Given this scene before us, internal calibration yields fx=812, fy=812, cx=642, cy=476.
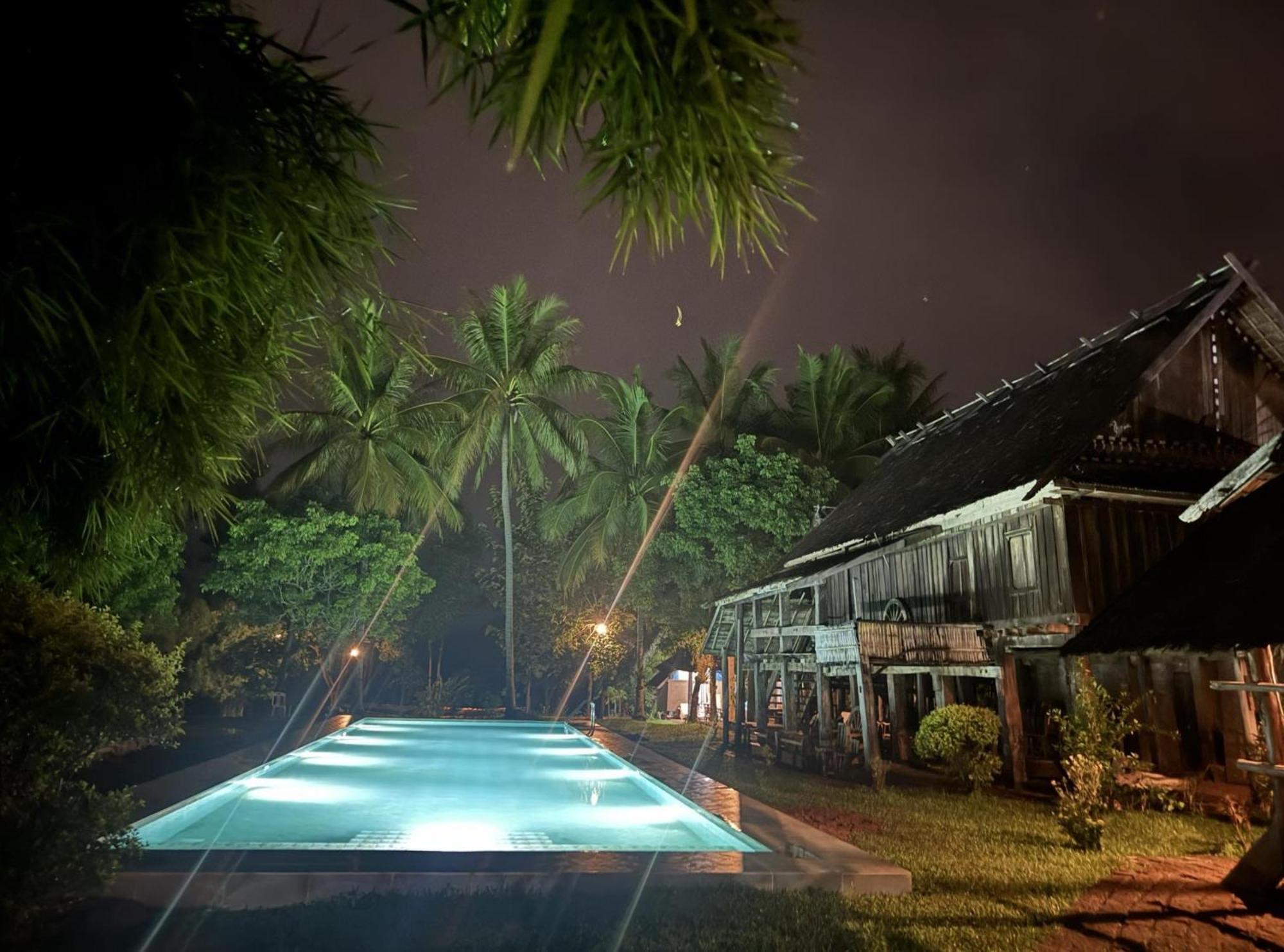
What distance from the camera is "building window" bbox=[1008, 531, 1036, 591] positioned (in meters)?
12.0

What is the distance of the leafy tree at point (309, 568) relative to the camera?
20.8m

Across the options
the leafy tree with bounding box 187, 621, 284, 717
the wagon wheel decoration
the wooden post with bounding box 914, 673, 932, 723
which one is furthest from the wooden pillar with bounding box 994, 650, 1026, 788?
the leafy tree with bounding box 187, 621, 284, 717

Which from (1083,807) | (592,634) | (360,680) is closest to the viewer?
(1083,807)

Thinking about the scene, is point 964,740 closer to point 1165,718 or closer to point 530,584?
point 1165,718

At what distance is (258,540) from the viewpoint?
2075 cm

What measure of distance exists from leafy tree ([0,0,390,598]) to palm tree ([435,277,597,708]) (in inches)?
907

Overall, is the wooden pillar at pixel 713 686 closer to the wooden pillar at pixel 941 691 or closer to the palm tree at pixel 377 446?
the palm tree at pixel 377 446

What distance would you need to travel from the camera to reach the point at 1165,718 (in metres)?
11.4

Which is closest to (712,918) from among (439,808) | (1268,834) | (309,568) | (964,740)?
(1268,834)

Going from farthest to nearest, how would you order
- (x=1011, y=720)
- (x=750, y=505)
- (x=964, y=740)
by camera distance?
(x=750, y=505)
(x=1011, y=720)
(x=964, y=740)

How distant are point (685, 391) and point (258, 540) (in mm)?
14268

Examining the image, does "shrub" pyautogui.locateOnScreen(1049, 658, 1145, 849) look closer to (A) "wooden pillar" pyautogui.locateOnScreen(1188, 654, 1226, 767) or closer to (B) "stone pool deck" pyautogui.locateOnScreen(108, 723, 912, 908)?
(A) "wooden pillar" pyautogui.locateOnScreen(1188, 654, 1226, 767)

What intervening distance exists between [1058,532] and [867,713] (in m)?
3.79

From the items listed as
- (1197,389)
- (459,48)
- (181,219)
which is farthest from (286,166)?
(1197,389)
